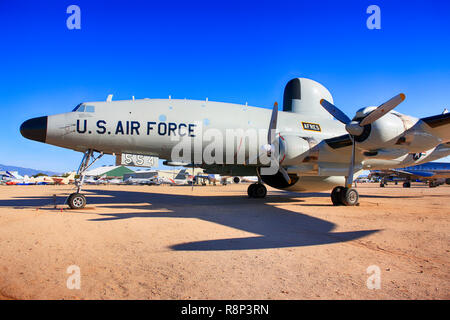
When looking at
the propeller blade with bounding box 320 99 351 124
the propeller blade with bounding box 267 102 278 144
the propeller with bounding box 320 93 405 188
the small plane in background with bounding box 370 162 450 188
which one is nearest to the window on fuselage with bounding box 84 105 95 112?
the propeller blade with bounding box 267 102 278 144

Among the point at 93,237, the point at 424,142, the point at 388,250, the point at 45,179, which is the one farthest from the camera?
the point at 45,179

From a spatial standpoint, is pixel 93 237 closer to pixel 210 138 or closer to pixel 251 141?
pixel 210 138

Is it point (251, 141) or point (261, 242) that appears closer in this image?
point (261, 242)

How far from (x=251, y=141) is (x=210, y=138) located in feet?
6.17

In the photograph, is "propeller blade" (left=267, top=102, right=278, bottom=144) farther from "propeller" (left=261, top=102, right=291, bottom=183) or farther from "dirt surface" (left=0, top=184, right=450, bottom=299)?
"dirt surface" (left=0, top=184, right=450, bottom=299)

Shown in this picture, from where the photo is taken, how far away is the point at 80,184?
964cm

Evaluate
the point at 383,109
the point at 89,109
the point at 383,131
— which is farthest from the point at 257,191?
the point at 89,109

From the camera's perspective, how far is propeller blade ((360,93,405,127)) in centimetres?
861

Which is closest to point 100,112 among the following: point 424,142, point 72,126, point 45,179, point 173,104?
point 72,126

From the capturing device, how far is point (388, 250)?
4363 millimetres

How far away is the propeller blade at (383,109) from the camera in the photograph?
861 centimetres

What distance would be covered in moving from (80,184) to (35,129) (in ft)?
7.86

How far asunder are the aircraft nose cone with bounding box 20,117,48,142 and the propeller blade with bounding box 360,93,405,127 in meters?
11.5

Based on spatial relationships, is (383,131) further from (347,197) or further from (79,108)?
(79,108)
